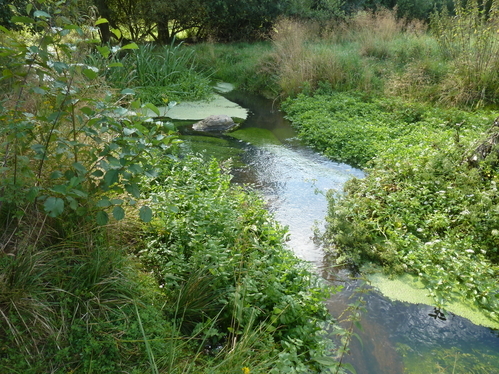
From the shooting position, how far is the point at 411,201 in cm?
405

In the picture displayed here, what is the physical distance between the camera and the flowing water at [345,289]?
2531 millimetres

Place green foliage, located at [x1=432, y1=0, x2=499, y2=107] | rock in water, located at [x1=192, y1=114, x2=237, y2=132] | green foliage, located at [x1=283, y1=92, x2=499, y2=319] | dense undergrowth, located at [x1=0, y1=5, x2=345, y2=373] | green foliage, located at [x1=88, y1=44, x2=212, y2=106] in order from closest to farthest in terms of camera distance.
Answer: dense undergrowth, located at [x1=0, y1=5, x2=345, y2=373] → green foliage, located at [x1=283, y1=92, x2=499, y2=319] → green foliage, located at [x1=432, y1=0, x2=499, y2=107] → rock in water, located at [x1=192, y1=114, x2=237, y2=132] → green foliage, located at [x1=88, y1=44, x2=212, y2=106]

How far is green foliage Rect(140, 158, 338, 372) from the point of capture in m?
2.42

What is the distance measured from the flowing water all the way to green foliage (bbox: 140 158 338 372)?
36cm

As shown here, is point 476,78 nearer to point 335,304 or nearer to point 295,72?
point 295,72

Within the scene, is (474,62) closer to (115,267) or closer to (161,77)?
(161,77)

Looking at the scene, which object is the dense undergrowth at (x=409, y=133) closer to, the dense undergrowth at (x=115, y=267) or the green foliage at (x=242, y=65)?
the green foliage at (x=242, y=65)

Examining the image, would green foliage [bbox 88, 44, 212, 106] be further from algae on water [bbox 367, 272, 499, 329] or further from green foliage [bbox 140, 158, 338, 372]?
algae on water [bbox 367, 272, 499, 329]

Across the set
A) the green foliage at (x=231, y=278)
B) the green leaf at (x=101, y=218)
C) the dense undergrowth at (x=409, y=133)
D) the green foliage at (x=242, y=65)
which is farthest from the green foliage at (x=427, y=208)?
the green foliage at (x=242, y=65)

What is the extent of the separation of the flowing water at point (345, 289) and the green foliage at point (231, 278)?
36cm

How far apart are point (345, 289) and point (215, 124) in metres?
4.82

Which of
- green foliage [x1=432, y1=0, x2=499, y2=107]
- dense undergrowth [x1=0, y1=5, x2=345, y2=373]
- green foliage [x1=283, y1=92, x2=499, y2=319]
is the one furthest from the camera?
green foliage [x1=432, y1=0, x2=499, y2=107]

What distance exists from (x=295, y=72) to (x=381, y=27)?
408 centimetres

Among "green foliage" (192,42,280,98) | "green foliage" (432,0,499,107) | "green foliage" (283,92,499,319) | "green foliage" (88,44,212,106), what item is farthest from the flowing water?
"green foliage" (192,42,280,98)
